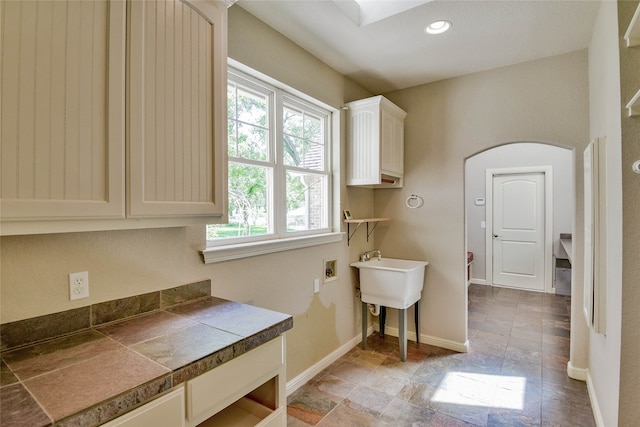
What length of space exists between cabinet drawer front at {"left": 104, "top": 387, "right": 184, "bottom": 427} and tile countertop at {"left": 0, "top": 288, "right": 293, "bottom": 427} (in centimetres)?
3

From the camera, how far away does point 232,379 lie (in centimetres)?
120

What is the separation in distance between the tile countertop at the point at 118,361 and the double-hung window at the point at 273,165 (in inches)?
26.6

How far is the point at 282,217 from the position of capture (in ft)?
8.04

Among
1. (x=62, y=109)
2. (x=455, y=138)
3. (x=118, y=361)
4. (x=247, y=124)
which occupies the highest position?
(x=455, y=138)

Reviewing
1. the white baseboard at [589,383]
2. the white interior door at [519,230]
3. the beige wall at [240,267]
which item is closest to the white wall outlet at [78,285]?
the beige wall at [240,267]

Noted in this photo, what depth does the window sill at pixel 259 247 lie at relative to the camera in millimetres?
1875

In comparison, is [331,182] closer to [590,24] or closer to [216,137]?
[216,137]

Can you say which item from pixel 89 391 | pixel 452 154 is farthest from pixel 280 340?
pixel 452 154

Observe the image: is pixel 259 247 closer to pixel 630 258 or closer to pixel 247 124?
pixel 247 124

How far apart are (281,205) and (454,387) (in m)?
1.95

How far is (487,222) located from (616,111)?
4.36 metres

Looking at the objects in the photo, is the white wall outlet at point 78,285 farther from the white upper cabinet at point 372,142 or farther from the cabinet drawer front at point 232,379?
the white upper cabinet at point 372,142

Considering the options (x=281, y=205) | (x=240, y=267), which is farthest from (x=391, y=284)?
(x=240, y=267)

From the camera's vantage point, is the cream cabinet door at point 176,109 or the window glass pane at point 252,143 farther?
the window glass pane at point 252,143
